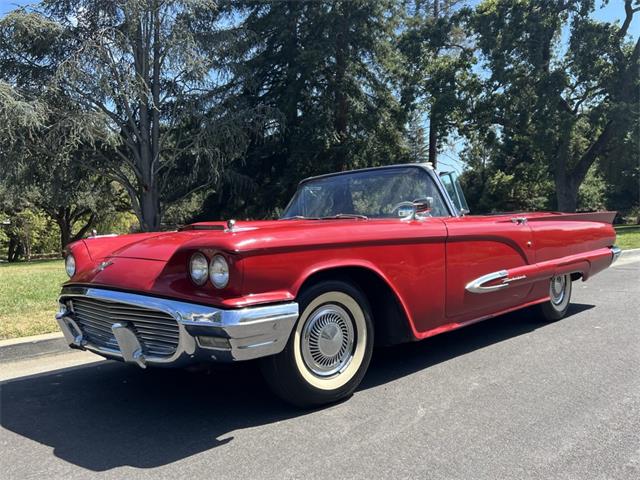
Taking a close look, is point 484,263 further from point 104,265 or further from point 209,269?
point 104,265

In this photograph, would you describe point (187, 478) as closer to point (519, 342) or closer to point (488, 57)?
point (519, 342)

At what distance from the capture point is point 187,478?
2.59 metres

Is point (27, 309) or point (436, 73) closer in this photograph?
point (27, 309)

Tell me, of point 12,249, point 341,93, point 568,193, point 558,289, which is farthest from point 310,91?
point 12,249

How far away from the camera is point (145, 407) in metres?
3.54

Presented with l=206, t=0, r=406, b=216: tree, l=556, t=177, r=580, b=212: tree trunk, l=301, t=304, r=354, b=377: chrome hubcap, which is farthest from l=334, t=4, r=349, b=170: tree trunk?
l=301, t=304, r=354, b=377: chrome hubcap

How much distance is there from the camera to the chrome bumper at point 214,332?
9.28ft

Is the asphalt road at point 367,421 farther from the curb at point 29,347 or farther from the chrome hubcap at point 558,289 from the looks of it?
the chrome hubcap at point 558,289

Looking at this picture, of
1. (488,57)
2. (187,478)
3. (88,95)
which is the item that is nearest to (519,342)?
(187,478)

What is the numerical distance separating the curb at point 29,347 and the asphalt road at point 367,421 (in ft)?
0.89

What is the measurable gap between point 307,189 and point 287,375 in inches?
95.1

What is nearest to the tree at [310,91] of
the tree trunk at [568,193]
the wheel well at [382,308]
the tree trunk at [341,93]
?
the tree trunk at [341,93]

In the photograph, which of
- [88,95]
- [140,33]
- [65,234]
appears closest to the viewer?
[88,95]

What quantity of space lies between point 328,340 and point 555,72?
2430 cm
